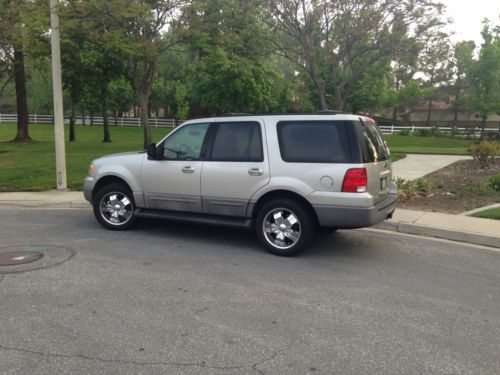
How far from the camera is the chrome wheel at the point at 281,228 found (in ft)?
20.6

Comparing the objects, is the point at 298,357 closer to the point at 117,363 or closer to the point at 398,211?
the point at 117,363

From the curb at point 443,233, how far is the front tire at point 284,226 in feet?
8.16

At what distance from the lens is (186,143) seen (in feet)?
23.5

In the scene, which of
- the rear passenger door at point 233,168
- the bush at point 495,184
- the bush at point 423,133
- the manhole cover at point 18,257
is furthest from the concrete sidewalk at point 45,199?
the bush at point 423,133

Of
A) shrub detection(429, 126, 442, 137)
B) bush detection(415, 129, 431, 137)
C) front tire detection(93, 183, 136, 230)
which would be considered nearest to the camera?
front tire detection(93, 183, 136, 230)

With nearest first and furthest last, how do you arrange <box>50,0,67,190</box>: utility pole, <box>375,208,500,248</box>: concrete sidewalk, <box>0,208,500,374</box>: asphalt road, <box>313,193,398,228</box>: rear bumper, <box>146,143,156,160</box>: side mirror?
<box>0,208,500,374</box>: asphalt road → <box>313,193,398,228</box>: rear bumper → <box>146,143,156,160</box>: side mirror → <box>375,208,500,248</box>: concrete sidewalk → <box>50,0,67,190</box>: utility pole

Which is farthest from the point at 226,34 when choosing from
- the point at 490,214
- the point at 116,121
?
the point at 116,121

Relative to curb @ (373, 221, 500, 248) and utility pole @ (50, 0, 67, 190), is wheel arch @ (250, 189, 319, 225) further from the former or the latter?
utility pole @ (50, 0, 67, 190)

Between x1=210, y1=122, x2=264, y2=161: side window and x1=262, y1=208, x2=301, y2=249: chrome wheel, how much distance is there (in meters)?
0.80

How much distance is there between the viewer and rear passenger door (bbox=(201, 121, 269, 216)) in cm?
650

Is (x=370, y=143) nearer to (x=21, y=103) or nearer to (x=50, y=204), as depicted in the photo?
(x=50, y=204)

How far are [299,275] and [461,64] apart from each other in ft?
122

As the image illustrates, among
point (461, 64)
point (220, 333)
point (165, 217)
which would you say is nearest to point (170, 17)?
point (165, 217)

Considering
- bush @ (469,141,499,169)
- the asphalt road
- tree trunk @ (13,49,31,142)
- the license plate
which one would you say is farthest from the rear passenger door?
tree trunk @ (13,49,31,142)
